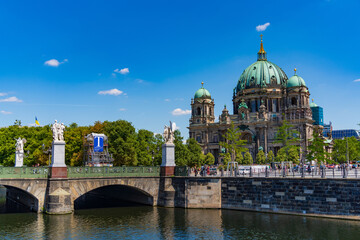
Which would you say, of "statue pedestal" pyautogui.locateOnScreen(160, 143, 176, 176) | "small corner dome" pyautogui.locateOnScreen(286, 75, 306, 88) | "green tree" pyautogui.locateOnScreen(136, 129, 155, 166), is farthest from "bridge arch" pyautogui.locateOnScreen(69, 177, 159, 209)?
"small corner dome" pyautogui.locateOnScreen(286, 75, 306, 88)

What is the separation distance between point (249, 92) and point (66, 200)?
380ft

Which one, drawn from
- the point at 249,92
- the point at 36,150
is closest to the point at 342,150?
the point at 249,92

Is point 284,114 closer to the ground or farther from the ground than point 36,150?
farther from the ground

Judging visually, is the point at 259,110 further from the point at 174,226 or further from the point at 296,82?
the point at 174,226

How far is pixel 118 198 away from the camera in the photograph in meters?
58.4

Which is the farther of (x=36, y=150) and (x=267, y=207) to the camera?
(x=36, y=150)

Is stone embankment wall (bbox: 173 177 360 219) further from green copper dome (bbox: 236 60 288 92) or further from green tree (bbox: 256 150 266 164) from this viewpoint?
green copper dome (bbox: 236 60 288 92)

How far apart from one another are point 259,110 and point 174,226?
10630 cm

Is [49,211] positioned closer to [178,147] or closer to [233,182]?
[233,182]

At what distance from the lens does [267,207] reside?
139ft

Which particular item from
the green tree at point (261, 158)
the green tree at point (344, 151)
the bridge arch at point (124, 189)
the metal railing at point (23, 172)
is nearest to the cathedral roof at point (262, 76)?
the green tree at point (261, 158)

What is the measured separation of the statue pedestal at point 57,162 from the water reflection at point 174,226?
4703 millimetres

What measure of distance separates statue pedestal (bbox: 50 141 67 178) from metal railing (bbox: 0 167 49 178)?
1.26m

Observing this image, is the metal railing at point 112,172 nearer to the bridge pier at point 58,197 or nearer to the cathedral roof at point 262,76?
the bridge pier at point 58,197
